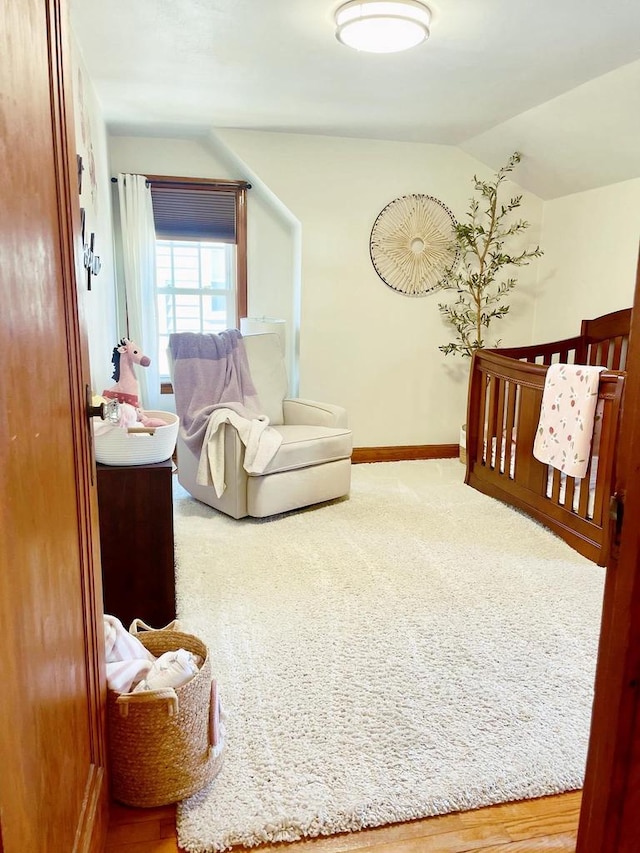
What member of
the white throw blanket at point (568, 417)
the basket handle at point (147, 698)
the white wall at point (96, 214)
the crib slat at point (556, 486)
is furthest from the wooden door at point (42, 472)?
the crib slat at point (556, 486)

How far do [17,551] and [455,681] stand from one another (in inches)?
63.5

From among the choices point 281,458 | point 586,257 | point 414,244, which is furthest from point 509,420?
point 414,244

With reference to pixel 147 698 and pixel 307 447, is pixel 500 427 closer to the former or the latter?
pixel 307 447

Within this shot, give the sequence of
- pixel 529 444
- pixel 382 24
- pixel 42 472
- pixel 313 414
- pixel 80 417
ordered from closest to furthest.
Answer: pixel 42 472, pixel 80 417, pixel 382 24, pixel 529 444, pixel 313 414

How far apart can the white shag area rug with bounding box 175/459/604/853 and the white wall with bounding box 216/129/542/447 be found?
1.31 meters

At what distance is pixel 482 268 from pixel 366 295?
0.82 m

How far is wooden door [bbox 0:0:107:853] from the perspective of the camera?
2.29 feet

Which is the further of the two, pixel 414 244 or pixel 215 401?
pixel 414 244

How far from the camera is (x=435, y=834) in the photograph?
1436 mm

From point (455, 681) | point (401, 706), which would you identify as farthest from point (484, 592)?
point (401, 706)

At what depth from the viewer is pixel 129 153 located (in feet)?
13.9

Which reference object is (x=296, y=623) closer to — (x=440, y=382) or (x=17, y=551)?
(x=17, y=551)

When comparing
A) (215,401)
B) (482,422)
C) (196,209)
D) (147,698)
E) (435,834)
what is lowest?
(435,834)

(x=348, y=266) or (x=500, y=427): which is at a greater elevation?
(x=348, y=266)
